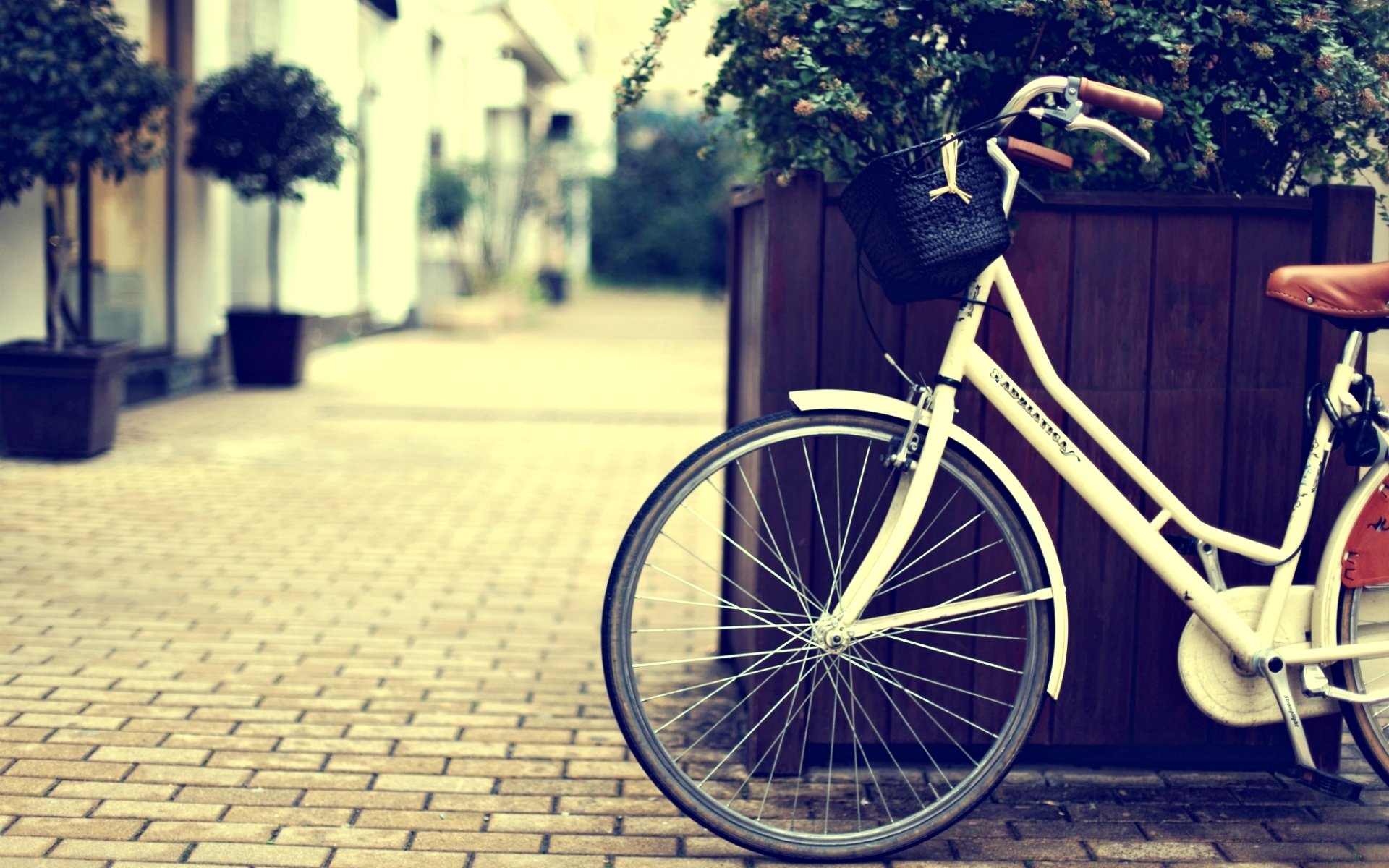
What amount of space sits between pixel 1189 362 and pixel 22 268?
7.09m

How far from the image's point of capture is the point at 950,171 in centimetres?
263

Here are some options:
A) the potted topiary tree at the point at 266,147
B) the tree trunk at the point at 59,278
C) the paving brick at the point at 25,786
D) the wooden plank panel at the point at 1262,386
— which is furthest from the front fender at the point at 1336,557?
the potted topiary tree at the point at 266,147

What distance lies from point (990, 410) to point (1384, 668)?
0.95m

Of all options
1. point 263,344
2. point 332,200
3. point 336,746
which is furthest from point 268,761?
point 332,200

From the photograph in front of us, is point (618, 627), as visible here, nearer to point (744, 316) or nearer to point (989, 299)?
point (989, 299)

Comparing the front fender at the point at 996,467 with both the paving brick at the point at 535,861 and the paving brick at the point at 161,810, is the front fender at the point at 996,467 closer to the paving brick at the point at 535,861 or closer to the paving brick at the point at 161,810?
the paving brick at the point at 535,861

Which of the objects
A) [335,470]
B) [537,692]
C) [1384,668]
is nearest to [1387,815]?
[1384,668]

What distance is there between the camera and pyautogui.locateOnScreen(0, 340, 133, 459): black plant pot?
7.42 metres

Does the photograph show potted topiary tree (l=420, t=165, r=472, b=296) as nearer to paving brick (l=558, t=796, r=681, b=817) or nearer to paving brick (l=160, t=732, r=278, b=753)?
paving brick (l=160, t=732, r=278, b=753)

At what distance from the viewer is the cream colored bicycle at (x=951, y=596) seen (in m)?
2.75

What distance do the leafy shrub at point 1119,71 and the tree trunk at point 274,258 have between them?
8.62 metres

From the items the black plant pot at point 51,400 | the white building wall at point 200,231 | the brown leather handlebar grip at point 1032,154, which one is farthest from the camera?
the white building wall at point 200,231

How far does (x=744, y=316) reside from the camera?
4.03 m

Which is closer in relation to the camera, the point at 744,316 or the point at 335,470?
the point at 744,316
